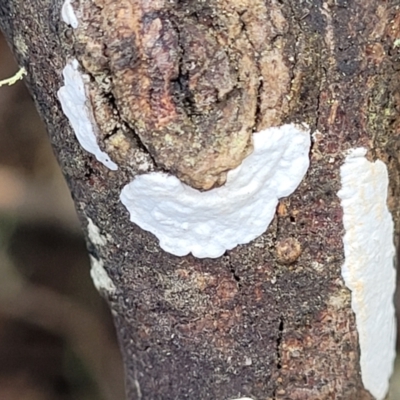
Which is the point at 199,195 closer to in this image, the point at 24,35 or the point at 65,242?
the point at 24,35

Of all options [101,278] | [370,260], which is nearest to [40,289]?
[101,278]

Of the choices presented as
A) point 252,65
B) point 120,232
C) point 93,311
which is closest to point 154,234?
point 120,232

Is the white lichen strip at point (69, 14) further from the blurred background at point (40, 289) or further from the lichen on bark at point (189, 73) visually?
the blurred background at point (40, 289)

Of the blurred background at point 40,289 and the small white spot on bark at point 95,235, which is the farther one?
the blurred background at point 40,289

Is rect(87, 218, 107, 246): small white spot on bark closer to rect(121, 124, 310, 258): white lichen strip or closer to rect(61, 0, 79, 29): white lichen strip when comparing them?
rect(121, 124, 310, 258): white lichen strip

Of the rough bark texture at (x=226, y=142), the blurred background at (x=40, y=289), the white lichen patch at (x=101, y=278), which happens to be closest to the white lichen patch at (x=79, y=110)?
the rough bark texture at (x=226, y=142)

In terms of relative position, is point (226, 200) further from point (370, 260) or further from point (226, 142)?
point (370, 260)

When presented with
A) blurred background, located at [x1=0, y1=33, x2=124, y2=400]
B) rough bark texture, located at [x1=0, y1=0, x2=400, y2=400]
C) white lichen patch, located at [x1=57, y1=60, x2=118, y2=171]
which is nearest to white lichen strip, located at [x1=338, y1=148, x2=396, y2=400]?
rough bark texture, located at [x1=0, y1=0, x2=400, y2=400]
